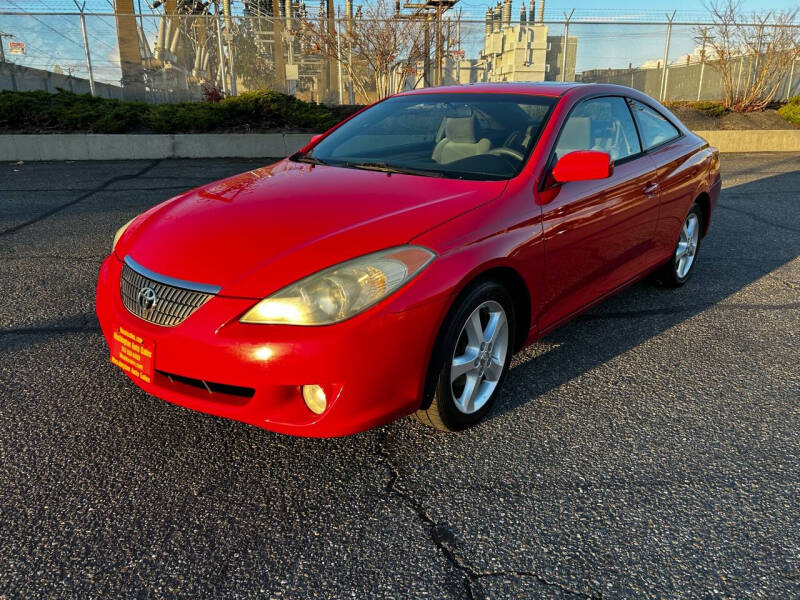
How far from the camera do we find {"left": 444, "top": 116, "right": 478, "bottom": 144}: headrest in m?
3.56

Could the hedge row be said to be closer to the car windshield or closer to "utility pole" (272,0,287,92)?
"utility pole" (272,0,287,92)

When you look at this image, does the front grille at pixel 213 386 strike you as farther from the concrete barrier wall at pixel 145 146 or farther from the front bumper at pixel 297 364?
the concrete barrier wall at pixel 145 146

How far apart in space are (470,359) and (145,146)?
11.2 metres

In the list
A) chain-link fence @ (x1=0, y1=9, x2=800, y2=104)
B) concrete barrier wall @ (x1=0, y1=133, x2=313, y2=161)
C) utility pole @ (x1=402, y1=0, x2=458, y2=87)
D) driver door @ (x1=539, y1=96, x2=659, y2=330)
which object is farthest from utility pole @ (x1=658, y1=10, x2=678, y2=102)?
driver door @ (x1=539, y1=96, x2=659, y2=330)

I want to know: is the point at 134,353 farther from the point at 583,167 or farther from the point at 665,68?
the point at 665,68

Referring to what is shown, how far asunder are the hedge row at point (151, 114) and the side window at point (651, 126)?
9.71 m

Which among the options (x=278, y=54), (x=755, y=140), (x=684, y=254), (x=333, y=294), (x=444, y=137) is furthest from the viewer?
(x=278, y=54)

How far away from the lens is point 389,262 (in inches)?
96.4

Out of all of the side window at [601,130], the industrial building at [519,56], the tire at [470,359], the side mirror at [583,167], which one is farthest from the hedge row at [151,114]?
the tire at [470,359]

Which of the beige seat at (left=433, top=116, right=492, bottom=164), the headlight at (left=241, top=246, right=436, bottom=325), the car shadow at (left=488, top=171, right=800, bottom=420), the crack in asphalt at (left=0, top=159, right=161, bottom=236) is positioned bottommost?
the car shadow at (left=488, top=171, right=800, bottom=420)

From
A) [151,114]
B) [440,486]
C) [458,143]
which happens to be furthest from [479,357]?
[151,114]

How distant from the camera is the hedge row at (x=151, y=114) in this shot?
1253 centimetres

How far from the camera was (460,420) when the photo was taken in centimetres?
281

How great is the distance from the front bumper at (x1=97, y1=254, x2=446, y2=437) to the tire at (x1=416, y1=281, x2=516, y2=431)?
0.11 m
